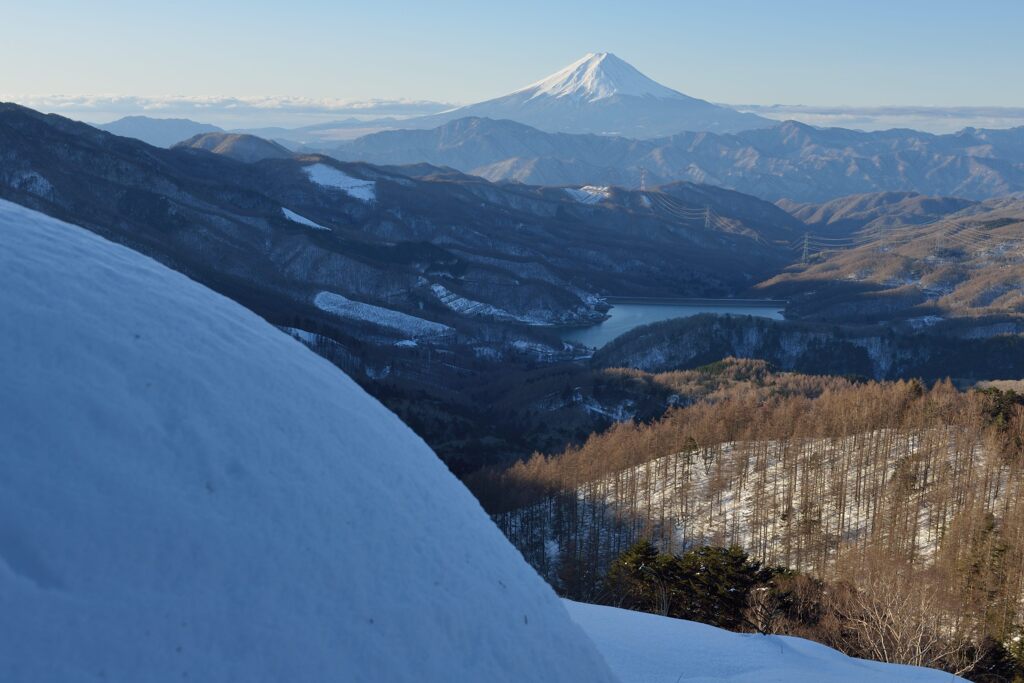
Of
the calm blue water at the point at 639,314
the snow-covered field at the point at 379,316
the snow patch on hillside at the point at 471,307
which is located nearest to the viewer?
the snow-covered field at the point at 379,316

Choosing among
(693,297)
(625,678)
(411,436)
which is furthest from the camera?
(693,297)

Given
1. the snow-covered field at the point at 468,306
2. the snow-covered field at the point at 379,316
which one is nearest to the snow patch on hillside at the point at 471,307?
the snow-covered field at the point at 468,306

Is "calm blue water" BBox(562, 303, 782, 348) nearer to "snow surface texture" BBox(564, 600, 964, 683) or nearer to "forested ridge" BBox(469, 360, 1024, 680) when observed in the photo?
"forested ridge" BBox(469, 360, 1024, 680)

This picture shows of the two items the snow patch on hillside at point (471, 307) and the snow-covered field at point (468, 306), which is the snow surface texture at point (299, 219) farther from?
the snow patch on hillside at point (471, 307)

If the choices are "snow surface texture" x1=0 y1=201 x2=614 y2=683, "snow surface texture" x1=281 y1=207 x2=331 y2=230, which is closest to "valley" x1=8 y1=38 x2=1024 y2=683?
"snow surface texture" x1=0 y1=201 x2=614 y2=683

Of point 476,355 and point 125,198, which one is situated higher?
point 125,198

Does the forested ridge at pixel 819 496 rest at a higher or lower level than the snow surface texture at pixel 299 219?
lower

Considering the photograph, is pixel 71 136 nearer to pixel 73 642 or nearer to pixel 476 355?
pixel 476 355

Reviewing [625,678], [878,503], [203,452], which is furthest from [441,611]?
[878,503]
